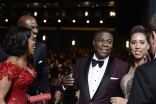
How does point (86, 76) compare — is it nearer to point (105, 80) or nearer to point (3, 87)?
point (105, 80)

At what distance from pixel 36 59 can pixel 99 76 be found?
0.94 m

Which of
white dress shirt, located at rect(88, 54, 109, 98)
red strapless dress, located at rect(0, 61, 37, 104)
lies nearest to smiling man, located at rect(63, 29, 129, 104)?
white dress shirt, located at rect(88, 54, 109, 98)

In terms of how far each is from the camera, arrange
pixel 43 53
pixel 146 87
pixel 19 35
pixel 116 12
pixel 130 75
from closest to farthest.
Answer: pixel 146 87 → pixel 19 35 → pixel 130 75 → pixel 43 53 → pixel 116 12

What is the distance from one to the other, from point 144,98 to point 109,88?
1236 millimetres

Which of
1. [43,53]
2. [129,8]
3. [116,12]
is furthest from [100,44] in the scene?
[116,12]

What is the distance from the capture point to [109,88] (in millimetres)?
2373

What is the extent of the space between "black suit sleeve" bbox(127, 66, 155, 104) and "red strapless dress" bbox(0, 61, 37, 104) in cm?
126

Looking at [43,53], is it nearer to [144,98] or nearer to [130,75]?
[130,75]

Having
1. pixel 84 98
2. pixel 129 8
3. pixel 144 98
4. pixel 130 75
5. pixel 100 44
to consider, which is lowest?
pixel 84 98

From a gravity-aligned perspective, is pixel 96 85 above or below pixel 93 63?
below

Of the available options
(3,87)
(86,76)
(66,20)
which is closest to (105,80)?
(86,76)

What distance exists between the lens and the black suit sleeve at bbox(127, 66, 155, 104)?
→ 1126mm

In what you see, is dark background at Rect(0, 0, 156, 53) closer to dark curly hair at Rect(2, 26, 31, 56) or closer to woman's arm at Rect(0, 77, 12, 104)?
dark curly hair at Rect(2, 26, 31, 56)

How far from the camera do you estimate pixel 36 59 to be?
2.82 metres
